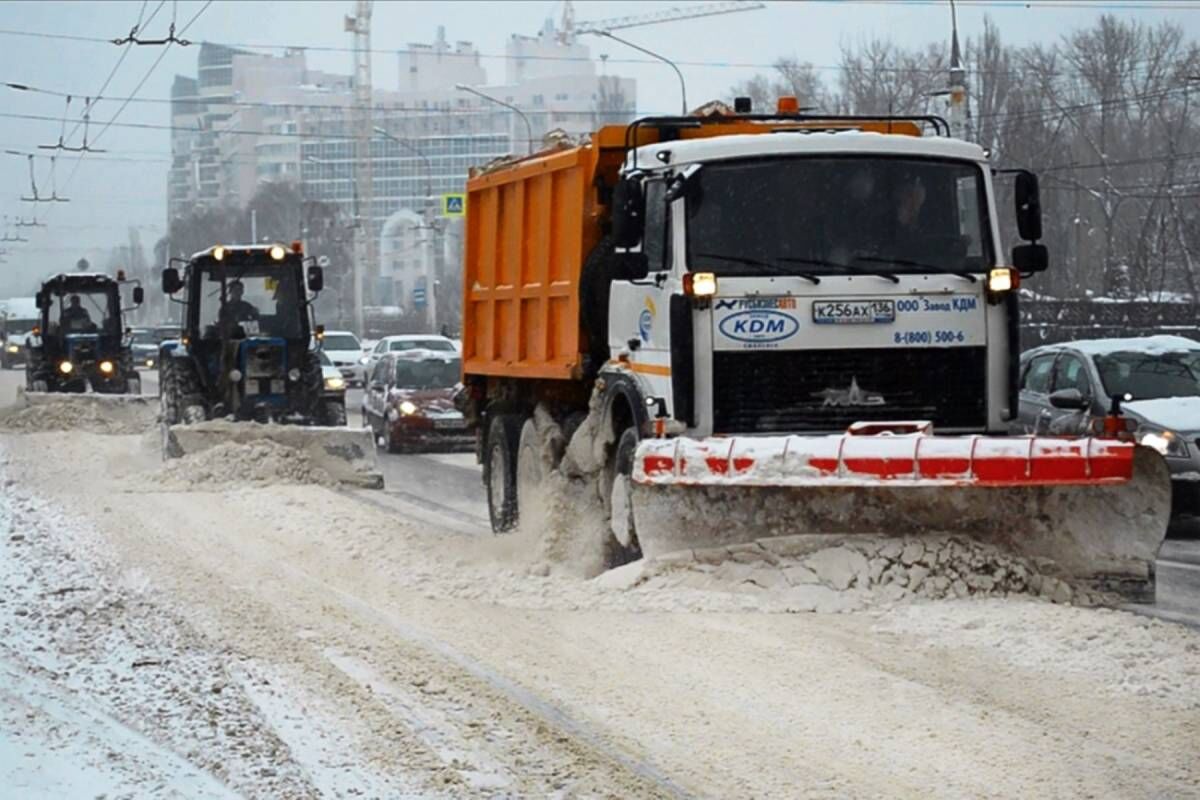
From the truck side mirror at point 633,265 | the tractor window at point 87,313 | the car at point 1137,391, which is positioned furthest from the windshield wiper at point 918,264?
the tractor window at point 87,313

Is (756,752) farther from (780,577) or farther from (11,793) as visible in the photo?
(780,577)

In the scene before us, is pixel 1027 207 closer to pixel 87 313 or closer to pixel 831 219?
pixel 831 219

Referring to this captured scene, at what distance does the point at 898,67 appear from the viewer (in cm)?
6219

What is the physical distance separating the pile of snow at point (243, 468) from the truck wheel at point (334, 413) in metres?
2.75

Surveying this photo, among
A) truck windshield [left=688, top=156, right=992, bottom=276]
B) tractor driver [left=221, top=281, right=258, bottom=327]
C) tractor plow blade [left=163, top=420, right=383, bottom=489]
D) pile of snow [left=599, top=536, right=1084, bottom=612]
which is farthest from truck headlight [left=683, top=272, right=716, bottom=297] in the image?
tractor driver [left=221, top=281, right=258, bottom=327]

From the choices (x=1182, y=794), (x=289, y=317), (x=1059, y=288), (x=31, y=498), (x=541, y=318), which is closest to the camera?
(x=1182, y=794)

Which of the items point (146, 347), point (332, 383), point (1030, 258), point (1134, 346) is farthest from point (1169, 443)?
point (146, 347)

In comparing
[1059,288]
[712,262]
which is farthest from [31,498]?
[1059,288]

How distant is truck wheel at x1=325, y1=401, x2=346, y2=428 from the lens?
22.2 metres

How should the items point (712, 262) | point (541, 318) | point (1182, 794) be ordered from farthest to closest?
point (541, 318) → point (712, 262) → point (1182, 794)

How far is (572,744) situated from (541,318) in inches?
268

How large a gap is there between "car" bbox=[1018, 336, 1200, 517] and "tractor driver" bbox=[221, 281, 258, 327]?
376 inches

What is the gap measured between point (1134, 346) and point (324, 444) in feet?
26.2

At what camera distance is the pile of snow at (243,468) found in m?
18.6
